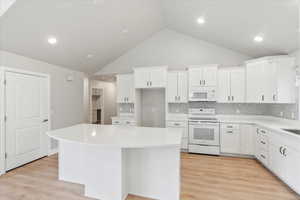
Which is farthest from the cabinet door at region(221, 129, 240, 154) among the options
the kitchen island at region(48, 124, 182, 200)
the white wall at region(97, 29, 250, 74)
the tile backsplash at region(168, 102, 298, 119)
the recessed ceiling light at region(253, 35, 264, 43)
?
the kitchen island at region(48, 124, 182, 200)

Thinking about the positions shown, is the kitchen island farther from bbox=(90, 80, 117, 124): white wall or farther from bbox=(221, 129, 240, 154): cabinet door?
bbox=(90, 80, 117, 124): white wall

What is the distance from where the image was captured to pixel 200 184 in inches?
96.0

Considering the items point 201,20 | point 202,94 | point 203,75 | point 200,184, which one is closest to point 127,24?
point 201,20

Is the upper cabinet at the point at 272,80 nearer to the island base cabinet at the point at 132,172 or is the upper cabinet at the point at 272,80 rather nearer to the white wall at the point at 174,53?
the white wall at the point at 174,53

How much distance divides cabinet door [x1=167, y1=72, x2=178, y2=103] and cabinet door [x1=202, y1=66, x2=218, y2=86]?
747 millimetres

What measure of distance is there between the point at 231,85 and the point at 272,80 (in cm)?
83

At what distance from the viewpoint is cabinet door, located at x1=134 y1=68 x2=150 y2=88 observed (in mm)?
4309

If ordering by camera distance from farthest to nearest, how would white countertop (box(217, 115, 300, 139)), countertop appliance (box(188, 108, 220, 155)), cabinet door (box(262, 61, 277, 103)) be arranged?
1. countertop appliance (box(188, 108, 220, 155))
2. cabinet door (box(262, 61, 277, 103))
3. white countertop (box(217, 115, 300, 139))

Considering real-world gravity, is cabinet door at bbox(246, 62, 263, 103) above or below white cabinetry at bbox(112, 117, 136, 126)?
above

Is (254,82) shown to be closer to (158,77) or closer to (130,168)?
(158,77)

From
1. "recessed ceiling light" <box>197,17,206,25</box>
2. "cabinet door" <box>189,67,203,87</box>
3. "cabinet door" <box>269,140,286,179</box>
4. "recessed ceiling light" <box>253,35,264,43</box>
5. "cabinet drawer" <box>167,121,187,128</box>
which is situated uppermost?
"recessed ceiling light" <box>197,17,206,25</box>

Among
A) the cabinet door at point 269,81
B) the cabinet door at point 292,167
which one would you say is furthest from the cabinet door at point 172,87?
the cabinet door at point 292,167

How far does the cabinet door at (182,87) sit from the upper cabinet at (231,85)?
0.85 meters

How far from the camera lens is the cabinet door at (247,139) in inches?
138
